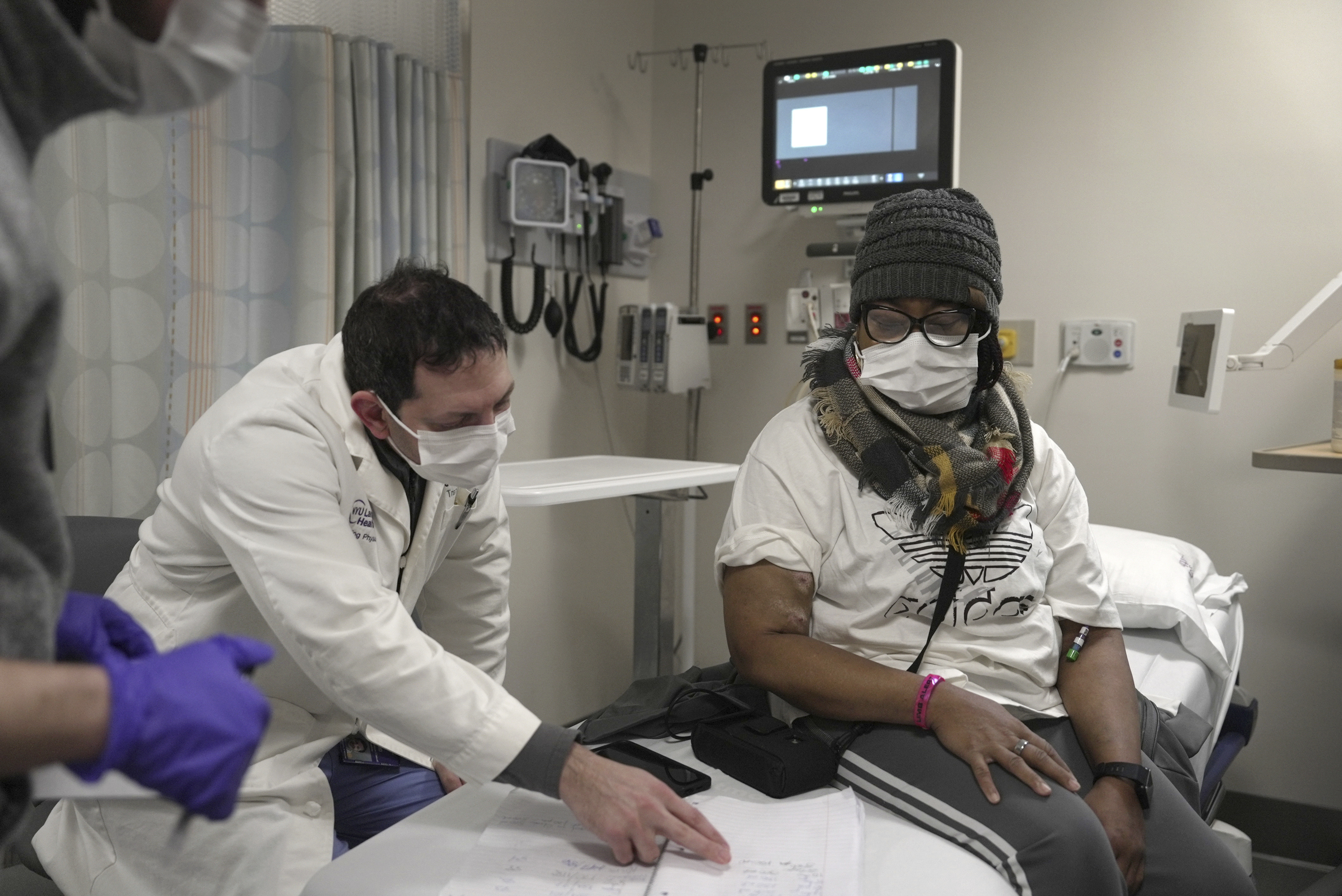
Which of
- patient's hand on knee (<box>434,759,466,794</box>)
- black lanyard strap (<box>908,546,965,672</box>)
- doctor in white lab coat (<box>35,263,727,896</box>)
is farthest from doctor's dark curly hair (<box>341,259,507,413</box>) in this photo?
black lanyard strap (<box>908,546,965,672</box>)

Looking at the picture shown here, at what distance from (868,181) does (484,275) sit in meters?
1.06

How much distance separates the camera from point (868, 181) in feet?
9.15

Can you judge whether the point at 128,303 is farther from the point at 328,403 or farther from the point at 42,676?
the point at 42,676

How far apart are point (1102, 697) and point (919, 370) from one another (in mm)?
528

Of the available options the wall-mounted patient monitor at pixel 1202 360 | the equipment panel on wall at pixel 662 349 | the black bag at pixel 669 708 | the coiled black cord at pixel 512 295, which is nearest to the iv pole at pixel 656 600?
the equipment panel on wall at pixel 662 349

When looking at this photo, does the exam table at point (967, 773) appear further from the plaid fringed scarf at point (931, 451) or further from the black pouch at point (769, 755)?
the plaid fringed scarf at point (931, 451)

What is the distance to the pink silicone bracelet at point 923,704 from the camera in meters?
1.34

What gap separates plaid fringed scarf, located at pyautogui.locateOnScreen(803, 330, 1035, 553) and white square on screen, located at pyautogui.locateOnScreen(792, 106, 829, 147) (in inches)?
52.3

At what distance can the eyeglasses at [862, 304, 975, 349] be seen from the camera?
5.16 ft

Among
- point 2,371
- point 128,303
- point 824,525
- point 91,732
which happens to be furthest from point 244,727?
point 128,303

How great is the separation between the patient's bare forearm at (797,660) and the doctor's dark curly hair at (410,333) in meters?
0.48

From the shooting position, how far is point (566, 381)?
3254 millimetres

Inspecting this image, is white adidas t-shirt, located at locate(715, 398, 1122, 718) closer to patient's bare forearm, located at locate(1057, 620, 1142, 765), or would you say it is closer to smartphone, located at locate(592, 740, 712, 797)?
patient's bare forearm, located at locate(1057, 620, 1142, 765)

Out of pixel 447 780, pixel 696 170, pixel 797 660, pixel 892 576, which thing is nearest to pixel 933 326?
pixel 892 576
